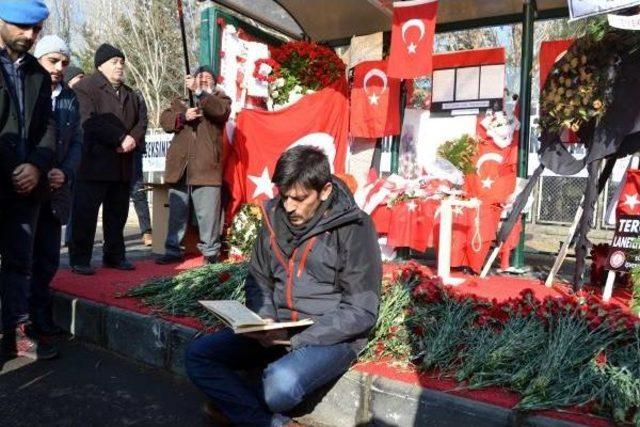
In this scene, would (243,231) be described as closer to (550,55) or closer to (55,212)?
(55,212)

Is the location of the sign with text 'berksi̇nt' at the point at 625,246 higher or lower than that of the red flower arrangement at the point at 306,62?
lower

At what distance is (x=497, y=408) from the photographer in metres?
2.64

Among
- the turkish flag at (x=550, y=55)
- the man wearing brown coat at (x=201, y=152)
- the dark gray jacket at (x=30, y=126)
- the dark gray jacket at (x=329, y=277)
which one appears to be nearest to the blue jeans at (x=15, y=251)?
the dark gray jacket at (x=30, y=126)

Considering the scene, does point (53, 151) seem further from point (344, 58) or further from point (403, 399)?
point (344, 58)

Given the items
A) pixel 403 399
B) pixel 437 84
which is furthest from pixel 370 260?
pixel 437 84

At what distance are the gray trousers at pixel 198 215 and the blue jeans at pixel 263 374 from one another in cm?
292

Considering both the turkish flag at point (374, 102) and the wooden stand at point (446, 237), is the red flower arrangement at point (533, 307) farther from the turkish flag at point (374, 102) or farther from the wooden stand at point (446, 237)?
the turkish flag at point (374, 102)

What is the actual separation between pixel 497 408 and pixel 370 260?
928 mm

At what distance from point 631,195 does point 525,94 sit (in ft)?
6.10

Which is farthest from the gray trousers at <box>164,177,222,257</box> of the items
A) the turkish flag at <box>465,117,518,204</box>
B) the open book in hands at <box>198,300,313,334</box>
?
the open book in hands at <box>198,300,313,334</box>

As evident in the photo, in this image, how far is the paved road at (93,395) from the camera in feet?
10.2

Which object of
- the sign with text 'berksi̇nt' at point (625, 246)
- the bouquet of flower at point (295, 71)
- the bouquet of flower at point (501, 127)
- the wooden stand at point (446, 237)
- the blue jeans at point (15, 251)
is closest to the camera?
the blue jeans at point (15, 251)

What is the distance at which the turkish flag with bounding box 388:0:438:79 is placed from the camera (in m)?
6.14

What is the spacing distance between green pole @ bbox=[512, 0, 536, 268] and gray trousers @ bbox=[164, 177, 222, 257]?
3312 mm
